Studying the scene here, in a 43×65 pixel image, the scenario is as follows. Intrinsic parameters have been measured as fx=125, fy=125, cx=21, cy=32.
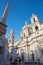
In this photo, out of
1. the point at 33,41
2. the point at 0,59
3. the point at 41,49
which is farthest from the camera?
the point at 33,41

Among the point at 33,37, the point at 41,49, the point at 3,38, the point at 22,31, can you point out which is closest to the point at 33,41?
the point at 33,37

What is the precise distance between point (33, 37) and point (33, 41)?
85cm

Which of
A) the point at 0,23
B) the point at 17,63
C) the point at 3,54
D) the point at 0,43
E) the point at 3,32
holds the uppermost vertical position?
the point at 0,23

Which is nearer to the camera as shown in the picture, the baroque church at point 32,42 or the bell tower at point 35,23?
the baroque church at point 32,42

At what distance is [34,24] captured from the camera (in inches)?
1110

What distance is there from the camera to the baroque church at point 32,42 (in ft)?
78.6

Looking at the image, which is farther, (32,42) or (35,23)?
(35,23)

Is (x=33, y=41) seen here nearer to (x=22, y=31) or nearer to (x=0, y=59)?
(x=22, y=31)

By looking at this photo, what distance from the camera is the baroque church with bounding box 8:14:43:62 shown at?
2395cm

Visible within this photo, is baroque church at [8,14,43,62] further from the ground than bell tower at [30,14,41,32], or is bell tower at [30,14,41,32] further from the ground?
bell tower at [30,14,41,32]

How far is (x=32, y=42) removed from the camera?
84.6ft

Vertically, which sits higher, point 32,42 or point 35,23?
point 35,23

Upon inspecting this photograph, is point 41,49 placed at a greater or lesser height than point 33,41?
lesser

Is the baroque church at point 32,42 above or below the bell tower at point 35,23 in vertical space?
below
